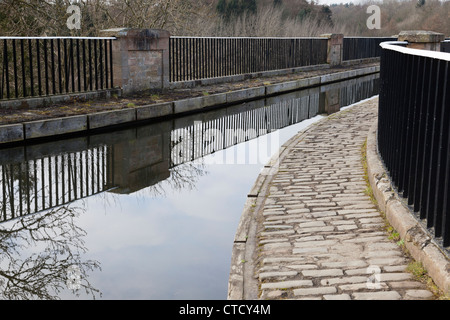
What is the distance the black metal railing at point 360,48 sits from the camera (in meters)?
24.6

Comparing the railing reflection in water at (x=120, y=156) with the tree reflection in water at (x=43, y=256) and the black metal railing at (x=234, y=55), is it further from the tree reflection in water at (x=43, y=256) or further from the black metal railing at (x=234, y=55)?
the black metal railing at (x=234, y=55)

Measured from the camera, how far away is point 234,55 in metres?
16.5

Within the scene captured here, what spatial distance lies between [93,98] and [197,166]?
4811 mm

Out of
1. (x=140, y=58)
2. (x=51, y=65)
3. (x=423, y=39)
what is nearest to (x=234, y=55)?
(x=140, y=58)

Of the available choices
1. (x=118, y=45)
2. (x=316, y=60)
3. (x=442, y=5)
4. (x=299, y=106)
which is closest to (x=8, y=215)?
(x=118, y=45)

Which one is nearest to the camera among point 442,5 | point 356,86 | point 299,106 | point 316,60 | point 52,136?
point 52,136

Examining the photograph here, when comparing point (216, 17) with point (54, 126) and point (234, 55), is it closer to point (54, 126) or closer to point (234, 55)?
point (234, 55)

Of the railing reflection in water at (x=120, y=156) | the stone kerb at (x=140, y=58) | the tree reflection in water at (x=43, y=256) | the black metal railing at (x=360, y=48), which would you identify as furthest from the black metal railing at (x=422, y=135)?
the black metal railing at (x=360, y=48)

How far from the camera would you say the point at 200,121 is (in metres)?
10.8

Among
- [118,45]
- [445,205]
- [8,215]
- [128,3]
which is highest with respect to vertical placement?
[128,3]

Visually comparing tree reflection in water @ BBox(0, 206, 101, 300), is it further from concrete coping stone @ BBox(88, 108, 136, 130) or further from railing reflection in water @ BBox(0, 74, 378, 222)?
concrete coping stone @ BBox(88, 108, 136, 130)

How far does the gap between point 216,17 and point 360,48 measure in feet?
48.0

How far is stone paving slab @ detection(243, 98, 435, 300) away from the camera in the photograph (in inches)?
140
